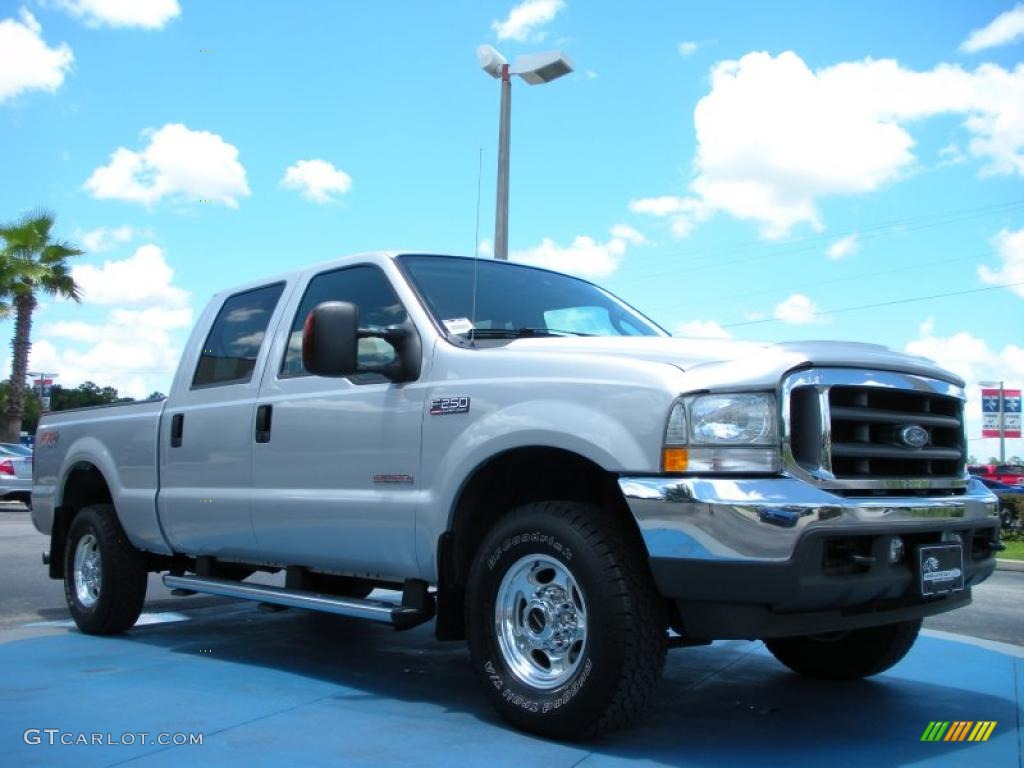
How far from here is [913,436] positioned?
374 centimetres

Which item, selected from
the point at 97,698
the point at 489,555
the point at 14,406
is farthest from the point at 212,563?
the point at 14,406

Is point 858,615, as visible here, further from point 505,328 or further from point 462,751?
point 505,328

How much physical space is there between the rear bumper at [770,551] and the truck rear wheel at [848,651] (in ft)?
3.92

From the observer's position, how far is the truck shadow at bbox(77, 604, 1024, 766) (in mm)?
3727

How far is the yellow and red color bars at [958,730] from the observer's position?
3.88 metres

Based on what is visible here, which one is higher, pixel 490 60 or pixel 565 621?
pixel 490 60

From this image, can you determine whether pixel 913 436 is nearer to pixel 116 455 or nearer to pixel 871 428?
pixel 871 428

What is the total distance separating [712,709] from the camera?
14.2ft

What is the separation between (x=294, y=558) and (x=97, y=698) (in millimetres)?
1074

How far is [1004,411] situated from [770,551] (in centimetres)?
2398

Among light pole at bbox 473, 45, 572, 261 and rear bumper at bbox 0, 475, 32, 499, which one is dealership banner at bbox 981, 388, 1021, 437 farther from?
rear bumper at bbox 0, 475, 32, 499

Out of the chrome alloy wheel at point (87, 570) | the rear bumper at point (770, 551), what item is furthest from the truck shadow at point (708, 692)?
the rear bumper at point (770, 551)

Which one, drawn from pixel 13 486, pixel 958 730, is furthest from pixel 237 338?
pixel 13 486

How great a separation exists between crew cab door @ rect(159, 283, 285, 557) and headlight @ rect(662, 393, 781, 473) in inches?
103
